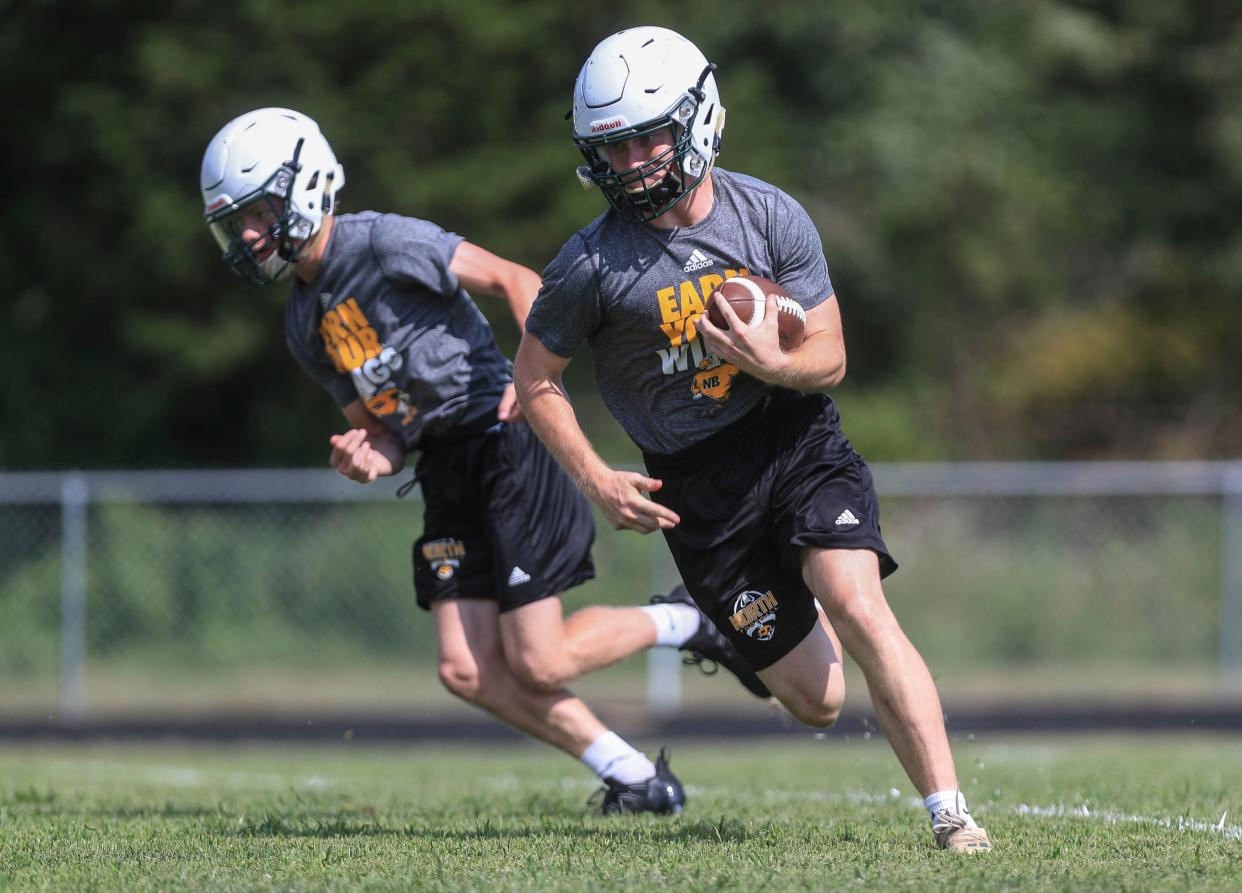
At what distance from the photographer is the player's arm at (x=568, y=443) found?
496cm

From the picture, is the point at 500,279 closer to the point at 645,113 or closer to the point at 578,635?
the point at 578,635

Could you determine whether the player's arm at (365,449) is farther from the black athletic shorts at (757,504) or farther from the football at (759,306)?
the football at (759,306)

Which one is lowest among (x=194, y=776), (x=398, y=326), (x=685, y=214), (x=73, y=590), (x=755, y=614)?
(x=73, y=590)

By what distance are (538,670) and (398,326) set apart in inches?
56.7

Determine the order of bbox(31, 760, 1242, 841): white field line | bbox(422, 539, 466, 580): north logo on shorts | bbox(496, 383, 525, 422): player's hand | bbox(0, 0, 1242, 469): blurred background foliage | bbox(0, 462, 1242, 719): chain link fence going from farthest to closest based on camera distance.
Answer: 1. bbox(0, 0, 1242, 469): blurred background foliage
2. bbox(0, 462, 1242, 719): chain link fence
3. bbox(422, 539, 466, 580): north logo on shorts
4. bbox(496, 383, 525, 422): player's hand
5. bbox(31, 760, 1242, 841): white field line

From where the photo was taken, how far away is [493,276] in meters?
6.44

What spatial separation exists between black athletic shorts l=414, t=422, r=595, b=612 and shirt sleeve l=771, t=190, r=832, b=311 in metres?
1.76

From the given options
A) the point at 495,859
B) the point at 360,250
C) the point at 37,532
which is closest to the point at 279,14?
the point at 37,532

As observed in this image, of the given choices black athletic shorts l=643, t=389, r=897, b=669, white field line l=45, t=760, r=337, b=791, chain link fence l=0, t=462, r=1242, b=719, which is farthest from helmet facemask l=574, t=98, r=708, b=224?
chain link fence l=0, t=462, r=1242, b=719

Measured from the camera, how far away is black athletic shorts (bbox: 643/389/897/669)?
17.0 ft

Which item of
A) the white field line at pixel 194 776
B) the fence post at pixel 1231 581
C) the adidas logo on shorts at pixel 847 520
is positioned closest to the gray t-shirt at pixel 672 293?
the adidas logo on shorts at pixel 847 520

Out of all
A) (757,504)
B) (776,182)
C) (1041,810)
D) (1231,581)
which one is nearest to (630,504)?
(757,504)

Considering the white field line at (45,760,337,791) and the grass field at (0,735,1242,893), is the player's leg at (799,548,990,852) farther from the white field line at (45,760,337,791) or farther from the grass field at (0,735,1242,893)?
the white field line at (45,760,337,791)

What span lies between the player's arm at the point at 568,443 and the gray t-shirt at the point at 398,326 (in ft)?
4.26
